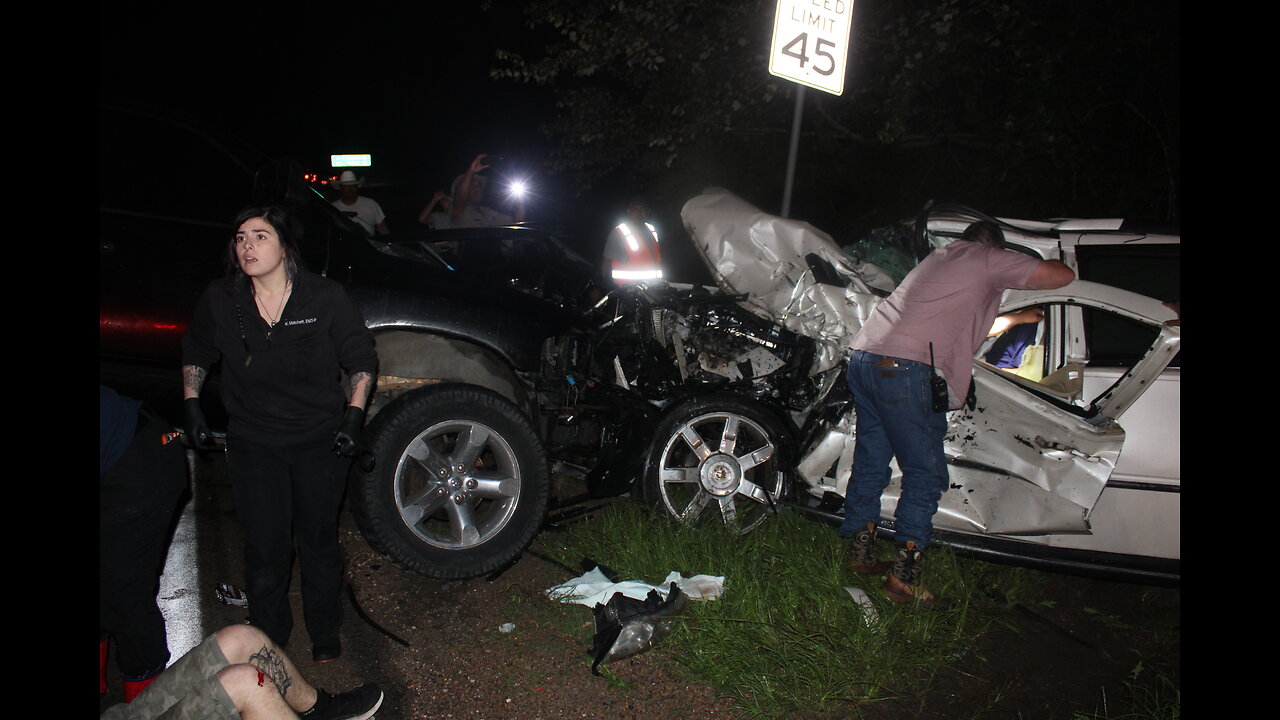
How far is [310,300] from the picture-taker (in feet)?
9.89

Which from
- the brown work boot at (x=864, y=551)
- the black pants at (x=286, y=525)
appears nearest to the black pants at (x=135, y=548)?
the black pants at (x=286, y=525)

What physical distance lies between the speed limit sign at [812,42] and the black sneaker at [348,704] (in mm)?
4255

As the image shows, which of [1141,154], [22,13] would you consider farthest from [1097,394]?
[1141,154]

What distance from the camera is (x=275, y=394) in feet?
9.70

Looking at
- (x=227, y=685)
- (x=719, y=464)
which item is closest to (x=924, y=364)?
(x=719, y=464)

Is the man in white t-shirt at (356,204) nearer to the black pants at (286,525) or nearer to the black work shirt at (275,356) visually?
the black work shirt at (275,356)

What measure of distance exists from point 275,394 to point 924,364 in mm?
2764

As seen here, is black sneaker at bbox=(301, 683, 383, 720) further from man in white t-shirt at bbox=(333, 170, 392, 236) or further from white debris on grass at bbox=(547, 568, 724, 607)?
man in white t-shirt at bbox=(333, 170, 392, 236)

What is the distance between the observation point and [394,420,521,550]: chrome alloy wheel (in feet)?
12.3

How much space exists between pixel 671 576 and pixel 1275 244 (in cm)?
263

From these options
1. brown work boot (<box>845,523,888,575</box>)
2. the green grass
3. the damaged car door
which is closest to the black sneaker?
the green grass

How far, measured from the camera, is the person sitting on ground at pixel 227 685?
83.7 inches

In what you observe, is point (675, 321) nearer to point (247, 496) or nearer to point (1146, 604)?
point (247, 496)

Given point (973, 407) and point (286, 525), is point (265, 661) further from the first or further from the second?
point (973, 407)
